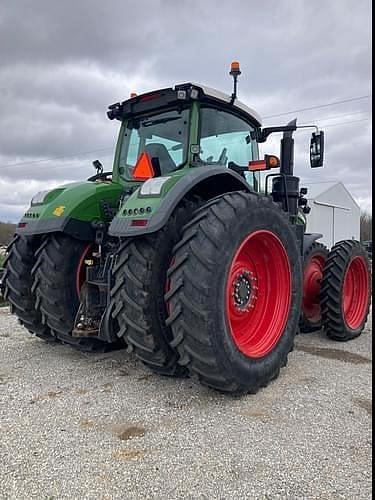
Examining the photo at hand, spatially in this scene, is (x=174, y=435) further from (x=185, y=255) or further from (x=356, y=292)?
(x=356, y=292)

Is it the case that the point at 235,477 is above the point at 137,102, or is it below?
below

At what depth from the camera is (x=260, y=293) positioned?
11.4ft

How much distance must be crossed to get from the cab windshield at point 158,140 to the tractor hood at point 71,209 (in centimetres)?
42

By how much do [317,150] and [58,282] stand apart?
9.25 ft

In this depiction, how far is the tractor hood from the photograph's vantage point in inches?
133

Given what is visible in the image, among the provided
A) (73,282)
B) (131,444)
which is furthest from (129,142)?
(131,444)

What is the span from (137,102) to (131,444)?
2831 mm

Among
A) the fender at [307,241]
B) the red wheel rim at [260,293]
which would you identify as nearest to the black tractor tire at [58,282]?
the red wheel rim at [260,293]

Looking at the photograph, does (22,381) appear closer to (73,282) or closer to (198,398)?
(73,282)

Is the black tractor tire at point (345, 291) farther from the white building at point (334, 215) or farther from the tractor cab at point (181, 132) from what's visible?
the white building at point (334, 215)

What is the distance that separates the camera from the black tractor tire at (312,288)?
4664 millimetres

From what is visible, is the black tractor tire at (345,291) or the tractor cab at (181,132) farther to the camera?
the black tractor tire at (345,291)

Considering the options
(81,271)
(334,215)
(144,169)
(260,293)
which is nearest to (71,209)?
(81,271)

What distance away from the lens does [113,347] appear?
3871 millimetres
